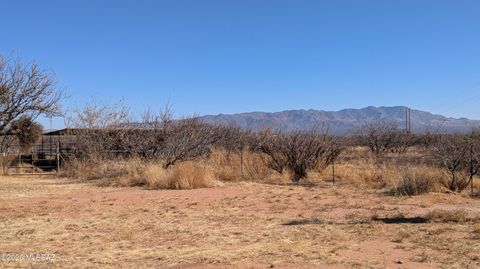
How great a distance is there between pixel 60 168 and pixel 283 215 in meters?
18.1

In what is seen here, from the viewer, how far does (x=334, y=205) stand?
13344mm

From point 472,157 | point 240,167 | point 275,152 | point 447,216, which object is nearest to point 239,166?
point 240,167

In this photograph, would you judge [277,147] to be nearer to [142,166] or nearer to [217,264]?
[142,166]

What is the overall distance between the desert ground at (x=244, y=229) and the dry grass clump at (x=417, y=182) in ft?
1.67

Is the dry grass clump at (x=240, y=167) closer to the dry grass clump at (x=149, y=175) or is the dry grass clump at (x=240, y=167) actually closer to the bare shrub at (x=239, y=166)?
the bare shrub at (x=239, y=166)

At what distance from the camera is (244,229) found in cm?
1023

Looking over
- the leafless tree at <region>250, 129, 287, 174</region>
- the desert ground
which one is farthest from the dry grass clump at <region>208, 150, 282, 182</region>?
the desert ground

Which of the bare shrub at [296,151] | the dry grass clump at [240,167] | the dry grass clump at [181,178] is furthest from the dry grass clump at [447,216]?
the bare shrub at [296,151]

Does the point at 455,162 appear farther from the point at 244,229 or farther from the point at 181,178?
the point at 244,229

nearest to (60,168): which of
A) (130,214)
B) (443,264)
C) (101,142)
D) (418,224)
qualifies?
(101,142)

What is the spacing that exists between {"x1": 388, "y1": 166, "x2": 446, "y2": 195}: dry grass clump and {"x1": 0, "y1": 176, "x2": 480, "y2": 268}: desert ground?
51 cm

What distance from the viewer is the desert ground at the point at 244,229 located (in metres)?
7.65

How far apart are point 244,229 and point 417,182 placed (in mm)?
7300

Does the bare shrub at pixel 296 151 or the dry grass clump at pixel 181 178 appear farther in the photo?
the bare shrub at pixel 296 151
